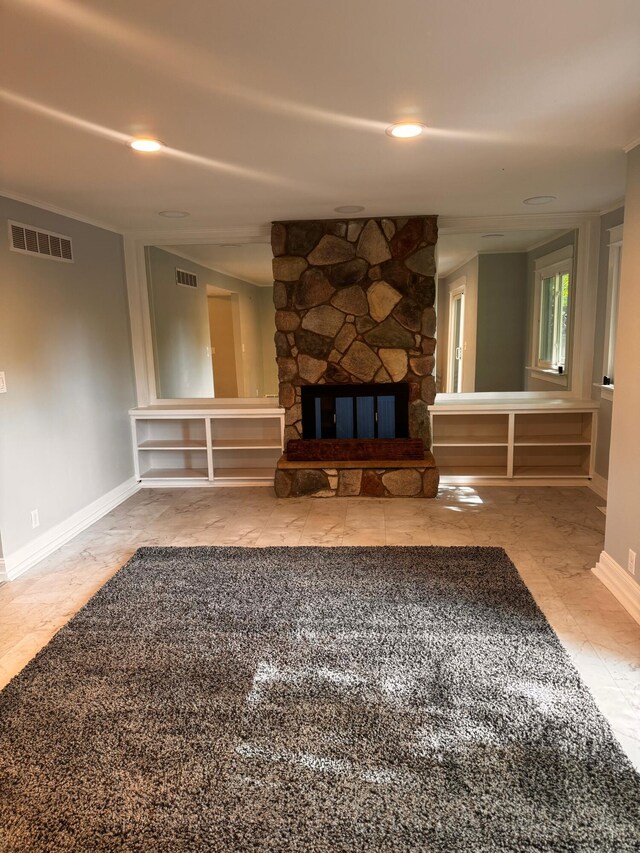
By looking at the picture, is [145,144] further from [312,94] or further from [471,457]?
[471,457]

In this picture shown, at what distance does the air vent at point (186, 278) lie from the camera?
5.20 meters

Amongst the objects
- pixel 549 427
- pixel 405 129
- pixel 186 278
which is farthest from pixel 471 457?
→ pixel 405 129

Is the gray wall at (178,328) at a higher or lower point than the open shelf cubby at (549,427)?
higher

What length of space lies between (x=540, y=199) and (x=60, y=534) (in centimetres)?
408

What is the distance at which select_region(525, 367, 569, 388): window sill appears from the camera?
16.6 ft

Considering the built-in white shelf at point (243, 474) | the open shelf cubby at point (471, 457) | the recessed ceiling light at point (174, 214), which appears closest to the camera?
the recessed ceiling light at point (174, 214)

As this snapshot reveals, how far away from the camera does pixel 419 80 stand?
2.01m

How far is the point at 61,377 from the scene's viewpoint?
157 inches

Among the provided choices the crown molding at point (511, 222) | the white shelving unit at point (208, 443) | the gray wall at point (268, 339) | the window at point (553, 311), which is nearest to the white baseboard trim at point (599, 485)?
the window at point (553, 311)

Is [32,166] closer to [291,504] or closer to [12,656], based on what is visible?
[12,656]

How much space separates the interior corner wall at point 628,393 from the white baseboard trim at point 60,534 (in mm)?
3400

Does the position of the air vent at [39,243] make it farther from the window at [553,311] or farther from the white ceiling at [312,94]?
the window at [553,311]

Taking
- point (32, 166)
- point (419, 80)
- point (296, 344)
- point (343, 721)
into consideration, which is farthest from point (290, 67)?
point (296, 344)

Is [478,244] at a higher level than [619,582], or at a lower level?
higher
